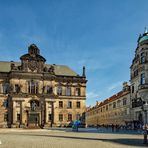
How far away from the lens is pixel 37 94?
68.6 meters

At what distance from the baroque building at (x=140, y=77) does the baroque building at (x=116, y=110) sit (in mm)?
9751

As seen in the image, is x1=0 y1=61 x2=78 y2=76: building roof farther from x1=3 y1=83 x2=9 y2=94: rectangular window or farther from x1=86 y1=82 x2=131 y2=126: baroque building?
x1=86 y1=82 x2=131 y2=126: baroque building

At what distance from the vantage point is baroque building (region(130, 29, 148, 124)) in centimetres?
5592

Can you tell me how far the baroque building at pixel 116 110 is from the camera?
7925 centimetres

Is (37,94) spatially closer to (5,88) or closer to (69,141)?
(5,88)

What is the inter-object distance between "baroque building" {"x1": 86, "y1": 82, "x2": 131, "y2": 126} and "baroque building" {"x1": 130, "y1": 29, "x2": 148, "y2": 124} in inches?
384

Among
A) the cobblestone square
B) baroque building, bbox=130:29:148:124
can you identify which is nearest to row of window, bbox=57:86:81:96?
baroque building, bbox=130:29:148:124

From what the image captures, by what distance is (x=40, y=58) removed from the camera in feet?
230

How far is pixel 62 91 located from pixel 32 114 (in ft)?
31.9

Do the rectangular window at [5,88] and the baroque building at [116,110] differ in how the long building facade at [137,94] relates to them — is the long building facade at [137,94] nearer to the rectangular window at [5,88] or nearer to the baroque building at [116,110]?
the baroque building at [116,110]

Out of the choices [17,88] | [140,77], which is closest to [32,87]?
[17,88]

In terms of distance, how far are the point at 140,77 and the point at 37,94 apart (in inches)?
967

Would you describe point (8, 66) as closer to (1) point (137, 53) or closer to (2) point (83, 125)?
(2) point (83, 125)

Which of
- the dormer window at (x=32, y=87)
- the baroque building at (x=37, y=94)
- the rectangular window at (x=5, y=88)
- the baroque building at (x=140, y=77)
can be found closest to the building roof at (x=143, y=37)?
the baroque building at (x=140, y=77)
